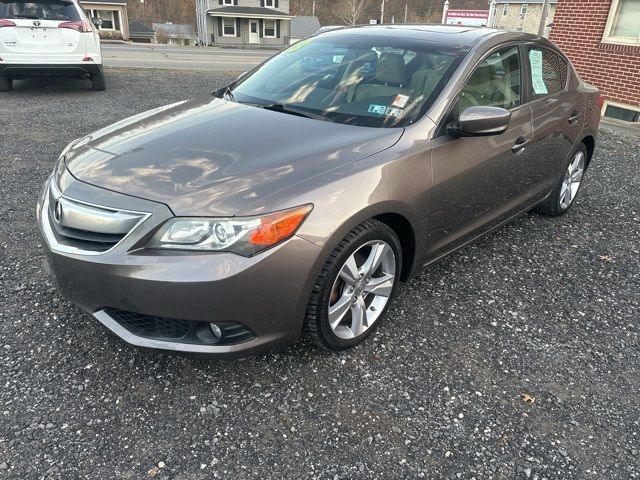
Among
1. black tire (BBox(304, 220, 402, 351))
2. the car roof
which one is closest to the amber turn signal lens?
black tire (BBox(304, 220, 402, 351))

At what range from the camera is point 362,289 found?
8.81 ft

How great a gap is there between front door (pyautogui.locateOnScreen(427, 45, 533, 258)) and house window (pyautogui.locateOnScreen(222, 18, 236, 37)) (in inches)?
1800

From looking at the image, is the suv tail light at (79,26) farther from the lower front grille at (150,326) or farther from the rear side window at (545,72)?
the lower front grille at (150,326)

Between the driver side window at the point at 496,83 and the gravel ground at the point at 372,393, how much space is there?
3.88 ft

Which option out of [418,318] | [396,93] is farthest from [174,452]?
[396,93]

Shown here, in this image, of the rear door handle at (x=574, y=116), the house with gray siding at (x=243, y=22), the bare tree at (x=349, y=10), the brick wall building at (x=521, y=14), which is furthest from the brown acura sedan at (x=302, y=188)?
the bare tree at (x=349, y=10)

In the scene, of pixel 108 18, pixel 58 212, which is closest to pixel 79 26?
pixel 58 212

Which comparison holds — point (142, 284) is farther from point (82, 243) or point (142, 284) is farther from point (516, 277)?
point (516, 277)

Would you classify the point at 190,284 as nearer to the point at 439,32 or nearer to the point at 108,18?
the point at 439,32

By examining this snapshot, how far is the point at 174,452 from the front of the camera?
2.11 meters

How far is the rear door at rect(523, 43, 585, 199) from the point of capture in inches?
146

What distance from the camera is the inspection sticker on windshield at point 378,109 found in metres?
2.95

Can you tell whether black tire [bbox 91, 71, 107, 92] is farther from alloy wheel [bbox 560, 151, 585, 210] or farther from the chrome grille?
alloy wheel [bbox 560, 151, 585, 210]

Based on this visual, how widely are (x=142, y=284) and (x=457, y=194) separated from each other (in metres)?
1.87
